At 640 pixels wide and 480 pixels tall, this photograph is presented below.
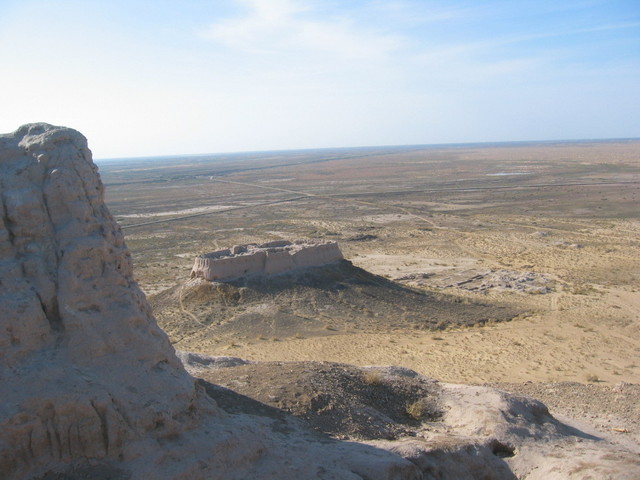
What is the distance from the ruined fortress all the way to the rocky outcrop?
39.2ft

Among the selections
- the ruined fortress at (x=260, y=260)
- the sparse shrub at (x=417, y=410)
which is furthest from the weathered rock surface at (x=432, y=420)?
the ruined fortress at (x=260, y=260)

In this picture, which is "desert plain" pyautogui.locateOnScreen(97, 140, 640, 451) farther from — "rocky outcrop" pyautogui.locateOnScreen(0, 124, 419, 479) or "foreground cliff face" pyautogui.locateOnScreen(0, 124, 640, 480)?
"rocky outcrop" pyautogui.locateOnScreen(0, 124, 419, 479)

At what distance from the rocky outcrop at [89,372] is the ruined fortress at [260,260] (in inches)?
470

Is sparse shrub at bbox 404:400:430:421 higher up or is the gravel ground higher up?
sparse shrub at bbox 404:400:430:421

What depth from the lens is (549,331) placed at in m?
17.8

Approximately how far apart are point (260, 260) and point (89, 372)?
538 inches

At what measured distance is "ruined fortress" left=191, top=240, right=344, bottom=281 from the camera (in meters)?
19.4

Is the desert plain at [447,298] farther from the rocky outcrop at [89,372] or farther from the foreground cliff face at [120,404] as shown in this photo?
the rocky outcrop at [89,372]

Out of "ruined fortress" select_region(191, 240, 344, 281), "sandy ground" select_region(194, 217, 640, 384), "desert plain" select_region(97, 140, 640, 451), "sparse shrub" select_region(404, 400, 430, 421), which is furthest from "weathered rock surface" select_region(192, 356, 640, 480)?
"ruined fortress" select_region(191, 240, 344, 281)

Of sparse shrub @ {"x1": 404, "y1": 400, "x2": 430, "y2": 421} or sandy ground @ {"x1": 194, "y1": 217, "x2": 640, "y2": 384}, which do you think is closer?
sparse shrub @ {"x1": 404, "y1": 400, "x2": 430, "y2": 421}

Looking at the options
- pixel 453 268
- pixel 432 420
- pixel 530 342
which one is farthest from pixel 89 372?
pixel 453 268

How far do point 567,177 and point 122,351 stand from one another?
82.0m

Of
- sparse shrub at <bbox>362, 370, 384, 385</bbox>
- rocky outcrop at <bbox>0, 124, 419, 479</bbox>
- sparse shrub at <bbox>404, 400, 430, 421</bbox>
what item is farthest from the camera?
sparse shrub at <bbox>362, 370, 384, 385</bbox>

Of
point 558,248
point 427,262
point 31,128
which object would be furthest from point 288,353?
point 558,248
